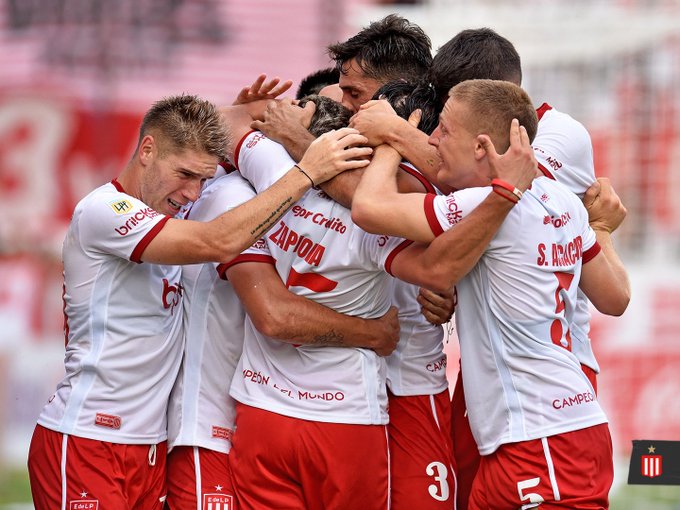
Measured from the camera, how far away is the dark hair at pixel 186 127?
376 cm

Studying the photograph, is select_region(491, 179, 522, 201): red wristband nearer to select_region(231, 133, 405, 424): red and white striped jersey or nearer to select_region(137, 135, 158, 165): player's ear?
select_region(231, 133, 405, 424): red and white striped jersey

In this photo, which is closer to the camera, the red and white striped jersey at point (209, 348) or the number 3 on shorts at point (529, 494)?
Result: the number 3 on shorts at point (529, 494)

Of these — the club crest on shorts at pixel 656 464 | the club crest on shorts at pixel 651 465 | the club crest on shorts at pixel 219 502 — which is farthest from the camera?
the club crest on shorts at pixel 651 465

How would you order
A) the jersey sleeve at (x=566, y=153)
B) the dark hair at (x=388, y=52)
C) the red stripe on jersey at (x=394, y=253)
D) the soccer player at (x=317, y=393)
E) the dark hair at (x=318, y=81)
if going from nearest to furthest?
the red stripe on jersey at (x=394, y=253) < the soccer player at (x=317, y=393) < the jersey sleeve at (x=566, y=153) < the dark hair at (x=388, y=52) < the dark hair at (x=318, y=81)

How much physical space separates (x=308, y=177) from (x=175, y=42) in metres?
3.68

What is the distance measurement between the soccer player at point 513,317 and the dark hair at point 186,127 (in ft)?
2.06

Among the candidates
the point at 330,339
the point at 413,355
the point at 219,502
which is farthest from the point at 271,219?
the point at 219,502

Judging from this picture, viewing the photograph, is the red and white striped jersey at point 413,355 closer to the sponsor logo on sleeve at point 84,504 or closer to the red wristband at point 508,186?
the red wristband at point 508,186

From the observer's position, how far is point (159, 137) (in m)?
3.80

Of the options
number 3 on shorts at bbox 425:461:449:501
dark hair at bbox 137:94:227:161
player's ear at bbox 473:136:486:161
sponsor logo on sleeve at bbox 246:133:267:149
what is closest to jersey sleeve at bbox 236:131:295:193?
sponsor logo on sleeve at bbox 246:133:267:149

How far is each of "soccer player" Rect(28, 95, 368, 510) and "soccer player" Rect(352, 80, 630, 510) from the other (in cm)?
37

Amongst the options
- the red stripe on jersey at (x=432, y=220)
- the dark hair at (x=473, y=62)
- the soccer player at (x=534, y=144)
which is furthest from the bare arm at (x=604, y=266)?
the red stripe on jersey at (x=432, y=220)

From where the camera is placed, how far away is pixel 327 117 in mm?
3965

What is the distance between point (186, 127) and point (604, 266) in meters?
1.55
